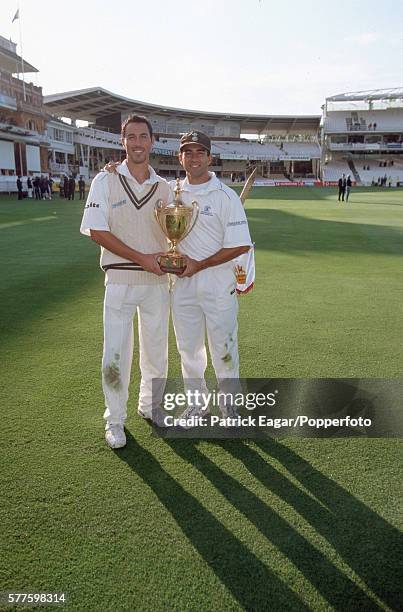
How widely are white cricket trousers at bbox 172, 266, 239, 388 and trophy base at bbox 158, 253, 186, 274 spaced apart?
23 centimetres

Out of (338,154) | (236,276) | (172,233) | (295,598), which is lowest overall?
(295,598)

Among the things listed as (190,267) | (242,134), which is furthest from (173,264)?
(242,134)

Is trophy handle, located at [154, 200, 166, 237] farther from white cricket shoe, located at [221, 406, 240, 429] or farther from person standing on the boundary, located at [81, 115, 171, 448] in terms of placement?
white cricket shoe, located at [221, 406, 240, 429]

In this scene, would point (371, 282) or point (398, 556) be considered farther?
point (371, 282)

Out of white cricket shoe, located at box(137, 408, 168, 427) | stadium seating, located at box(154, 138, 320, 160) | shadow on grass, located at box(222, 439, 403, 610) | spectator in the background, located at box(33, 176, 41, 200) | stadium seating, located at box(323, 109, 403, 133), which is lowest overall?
shadow on grass, located at box(222, 439, 403, 610)

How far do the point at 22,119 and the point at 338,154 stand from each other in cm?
4902

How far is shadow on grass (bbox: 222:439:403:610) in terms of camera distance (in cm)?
209

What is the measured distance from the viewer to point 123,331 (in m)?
3.17

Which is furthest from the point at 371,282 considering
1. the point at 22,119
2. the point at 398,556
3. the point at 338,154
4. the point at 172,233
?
the point at 338,154

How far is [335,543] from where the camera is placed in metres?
2.28

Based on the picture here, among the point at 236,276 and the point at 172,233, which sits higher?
the point at 172,233

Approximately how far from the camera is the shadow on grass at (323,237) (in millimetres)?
11469

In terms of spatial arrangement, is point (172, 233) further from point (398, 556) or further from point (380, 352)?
point (380, 352)

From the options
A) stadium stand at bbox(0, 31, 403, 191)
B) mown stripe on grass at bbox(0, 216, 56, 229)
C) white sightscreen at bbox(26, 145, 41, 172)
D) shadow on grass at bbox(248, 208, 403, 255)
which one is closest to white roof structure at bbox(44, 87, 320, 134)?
stadium stand at bbox(0, 31, 403, 191)
